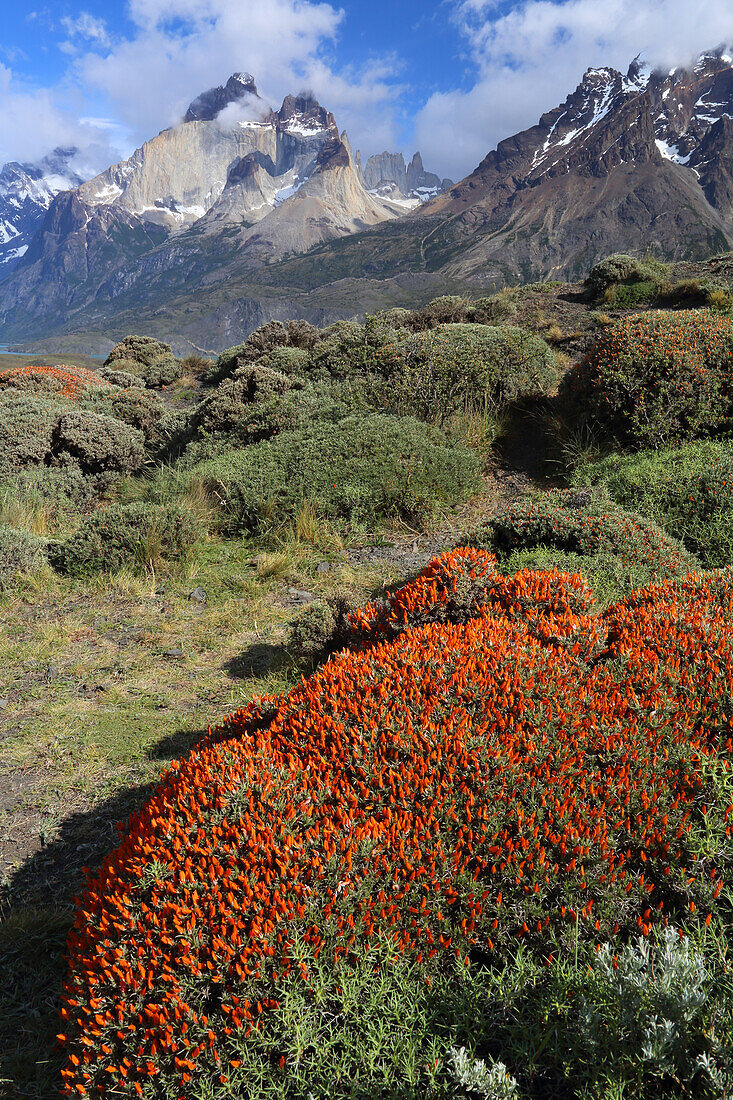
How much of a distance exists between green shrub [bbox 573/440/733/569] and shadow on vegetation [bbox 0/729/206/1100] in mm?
5092

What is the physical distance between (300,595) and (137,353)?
66.0 ft

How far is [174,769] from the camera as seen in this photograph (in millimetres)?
2521

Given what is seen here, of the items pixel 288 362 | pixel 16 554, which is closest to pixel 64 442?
pixel 16 554

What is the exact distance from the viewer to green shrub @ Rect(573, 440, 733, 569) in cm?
549

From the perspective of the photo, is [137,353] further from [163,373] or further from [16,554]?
[16,554]

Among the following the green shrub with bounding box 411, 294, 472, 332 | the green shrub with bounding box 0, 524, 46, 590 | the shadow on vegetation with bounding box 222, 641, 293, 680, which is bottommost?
the shadow on vegetation with bounding box 222, 641, 293, 680

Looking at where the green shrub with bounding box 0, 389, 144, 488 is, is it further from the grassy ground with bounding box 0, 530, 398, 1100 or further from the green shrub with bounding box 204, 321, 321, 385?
the green shrub with bounding box 204, 321, 321, 385

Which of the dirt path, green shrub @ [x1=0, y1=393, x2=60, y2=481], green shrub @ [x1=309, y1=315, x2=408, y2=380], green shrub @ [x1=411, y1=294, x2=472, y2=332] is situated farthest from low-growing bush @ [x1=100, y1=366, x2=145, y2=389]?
the dirt path

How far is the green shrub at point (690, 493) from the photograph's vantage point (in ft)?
18.0

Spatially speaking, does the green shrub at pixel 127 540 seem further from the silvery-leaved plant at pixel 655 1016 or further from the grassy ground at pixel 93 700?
the silvery-leaved plant at pixel 655 1016

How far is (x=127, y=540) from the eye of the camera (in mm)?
6922

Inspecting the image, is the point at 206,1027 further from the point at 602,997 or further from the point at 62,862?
the point at 62,862

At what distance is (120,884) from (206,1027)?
0.56m

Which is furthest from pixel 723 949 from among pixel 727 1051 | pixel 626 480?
pixel 626 480
